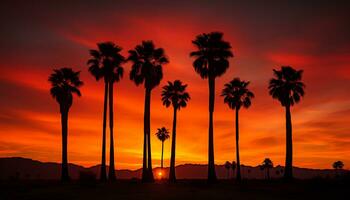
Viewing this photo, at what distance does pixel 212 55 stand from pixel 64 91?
85.4 feet

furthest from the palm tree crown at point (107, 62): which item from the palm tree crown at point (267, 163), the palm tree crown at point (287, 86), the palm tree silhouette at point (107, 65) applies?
the palm tree crown at point (267, 163)

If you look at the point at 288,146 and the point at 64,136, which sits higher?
the point at 64,136

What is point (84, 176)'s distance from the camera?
48.5 meters

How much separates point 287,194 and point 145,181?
76.4ft

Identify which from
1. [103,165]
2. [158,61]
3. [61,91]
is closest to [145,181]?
[103,165]

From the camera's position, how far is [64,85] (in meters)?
66.1

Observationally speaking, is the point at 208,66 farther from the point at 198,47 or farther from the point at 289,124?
the point at 289,124

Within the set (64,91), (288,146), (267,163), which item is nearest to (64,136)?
(64,91)

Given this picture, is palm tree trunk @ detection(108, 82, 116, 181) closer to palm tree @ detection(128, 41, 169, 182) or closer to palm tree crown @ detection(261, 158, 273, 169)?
palm tree @ detection(128, 41, 169, 182)

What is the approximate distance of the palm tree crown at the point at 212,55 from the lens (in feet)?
184

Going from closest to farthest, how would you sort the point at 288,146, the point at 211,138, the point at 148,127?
the point at 211,138, the point at 148,127, the point at 288,146

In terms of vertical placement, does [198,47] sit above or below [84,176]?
above

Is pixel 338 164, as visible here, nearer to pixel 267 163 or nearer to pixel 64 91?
pixel 267 163

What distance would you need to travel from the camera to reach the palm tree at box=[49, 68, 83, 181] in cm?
6387
